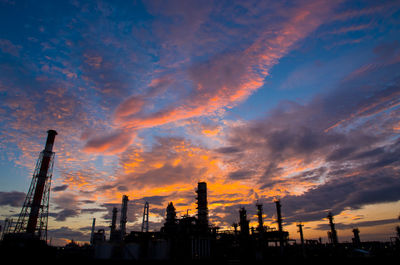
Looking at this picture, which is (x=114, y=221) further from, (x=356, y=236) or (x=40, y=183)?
(x=356, y=236)

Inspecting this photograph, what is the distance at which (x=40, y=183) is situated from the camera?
53656 millimetres

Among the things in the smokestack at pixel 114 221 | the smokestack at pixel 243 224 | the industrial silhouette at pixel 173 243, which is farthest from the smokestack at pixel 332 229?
the smokestack at pixel 114 221

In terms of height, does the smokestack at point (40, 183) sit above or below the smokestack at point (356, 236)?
above

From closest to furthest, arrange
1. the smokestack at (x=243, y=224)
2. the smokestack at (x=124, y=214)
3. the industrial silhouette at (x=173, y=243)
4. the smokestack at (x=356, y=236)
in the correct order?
1. the industrial silhouette at (x=173, y=243)
2. the smokestack at (x=243, y=224)
3. the smokestack at (x=124, y=214)
4. the smokestack at (x=356, y=236)

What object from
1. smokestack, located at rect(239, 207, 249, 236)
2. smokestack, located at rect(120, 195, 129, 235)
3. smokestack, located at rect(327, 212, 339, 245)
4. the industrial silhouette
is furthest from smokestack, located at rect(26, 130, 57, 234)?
smokestack, located at rect(327, 212, 339, 245)

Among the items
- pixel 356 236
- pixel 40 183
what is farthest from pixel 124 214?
pixel 356 236

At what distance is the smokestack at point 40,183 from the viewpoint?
52.1 metres

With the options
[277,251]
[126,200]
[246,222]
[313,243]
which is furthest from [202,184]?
[313,243]

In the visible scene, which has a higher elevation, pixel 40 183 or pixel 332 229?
pixel 40 183

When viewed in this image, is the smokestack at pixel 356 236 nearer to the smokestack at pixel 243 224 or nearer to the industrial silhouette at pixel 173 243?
the industrial silhouette at pixel 173 243

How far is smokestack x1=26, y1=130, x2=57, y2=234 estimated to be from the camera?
171ft

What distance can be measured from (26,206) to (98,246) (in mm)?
23308

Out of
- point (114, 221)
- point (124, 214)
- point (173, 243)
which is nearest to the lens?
point (173, 243)

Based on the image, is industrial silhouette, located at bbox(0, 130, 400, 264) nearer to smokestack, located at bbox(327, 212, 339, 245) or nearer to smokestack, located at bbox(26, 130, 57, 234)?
smokestack, located at bbox(26, 130, 57, 234)
